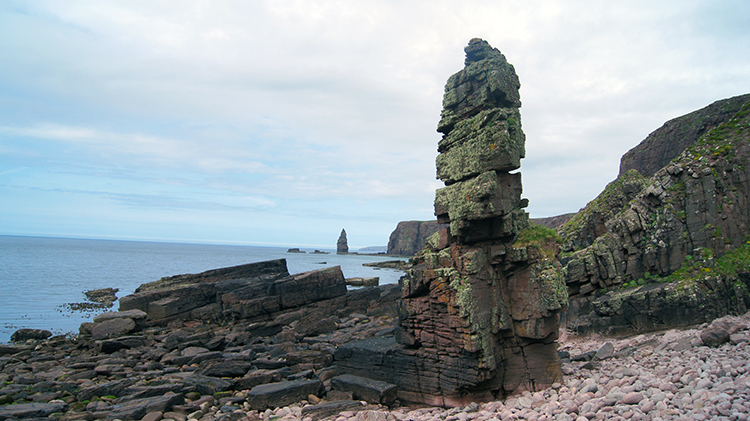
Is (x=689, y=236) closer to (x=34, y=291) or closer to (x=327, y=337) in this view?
(x=327, y=337)

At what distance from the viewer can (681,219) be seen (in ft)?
50.7

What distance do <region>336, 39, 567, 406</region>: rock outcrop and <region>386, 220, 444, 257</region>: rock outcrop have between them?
148018 mm

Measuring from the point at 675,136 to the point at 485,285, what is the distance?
32.2 metres

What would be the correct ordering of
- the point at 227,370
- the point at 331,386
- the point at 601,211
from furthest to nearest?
the point at 601,211 → the point at 227,370 → the point at 331,386

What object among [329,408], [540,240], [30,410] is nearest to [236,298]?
[30,410]

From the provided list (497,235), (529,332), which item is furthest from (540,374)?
(497,235)

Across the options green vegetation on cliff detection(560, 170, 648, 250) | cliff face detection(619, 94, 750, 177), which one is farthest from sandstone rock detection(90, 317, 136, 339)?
cliff face detection(619, 94, 750, 177)

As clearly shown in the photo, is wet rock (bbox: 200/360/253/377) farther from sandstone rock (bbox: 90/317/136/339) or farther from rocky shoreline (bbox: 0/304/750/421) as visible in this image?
sandstone rock (bbox: 90/317/136/339)

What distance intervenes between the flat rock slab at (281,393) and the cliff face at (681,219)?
A: 13.5m

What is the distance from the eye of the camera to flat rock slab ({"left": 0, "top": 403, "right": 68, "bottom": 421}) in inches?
366

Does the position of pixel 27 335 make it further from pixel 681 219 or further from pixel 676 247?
pixel 681 219

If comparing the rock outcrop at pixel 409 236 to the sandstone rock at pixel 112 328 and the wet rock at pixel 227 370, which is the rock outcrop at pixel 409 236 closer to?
the sandstone rock at pixel 112 328

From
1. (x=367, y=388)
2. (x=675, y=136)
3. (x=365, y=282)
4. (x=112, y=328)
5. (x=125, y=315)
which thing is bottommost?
(x=365, y=282)

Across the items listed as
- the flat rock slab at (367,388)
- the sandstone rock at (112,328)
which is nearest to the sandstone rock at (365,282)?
the sandstone rock at (112,328)
